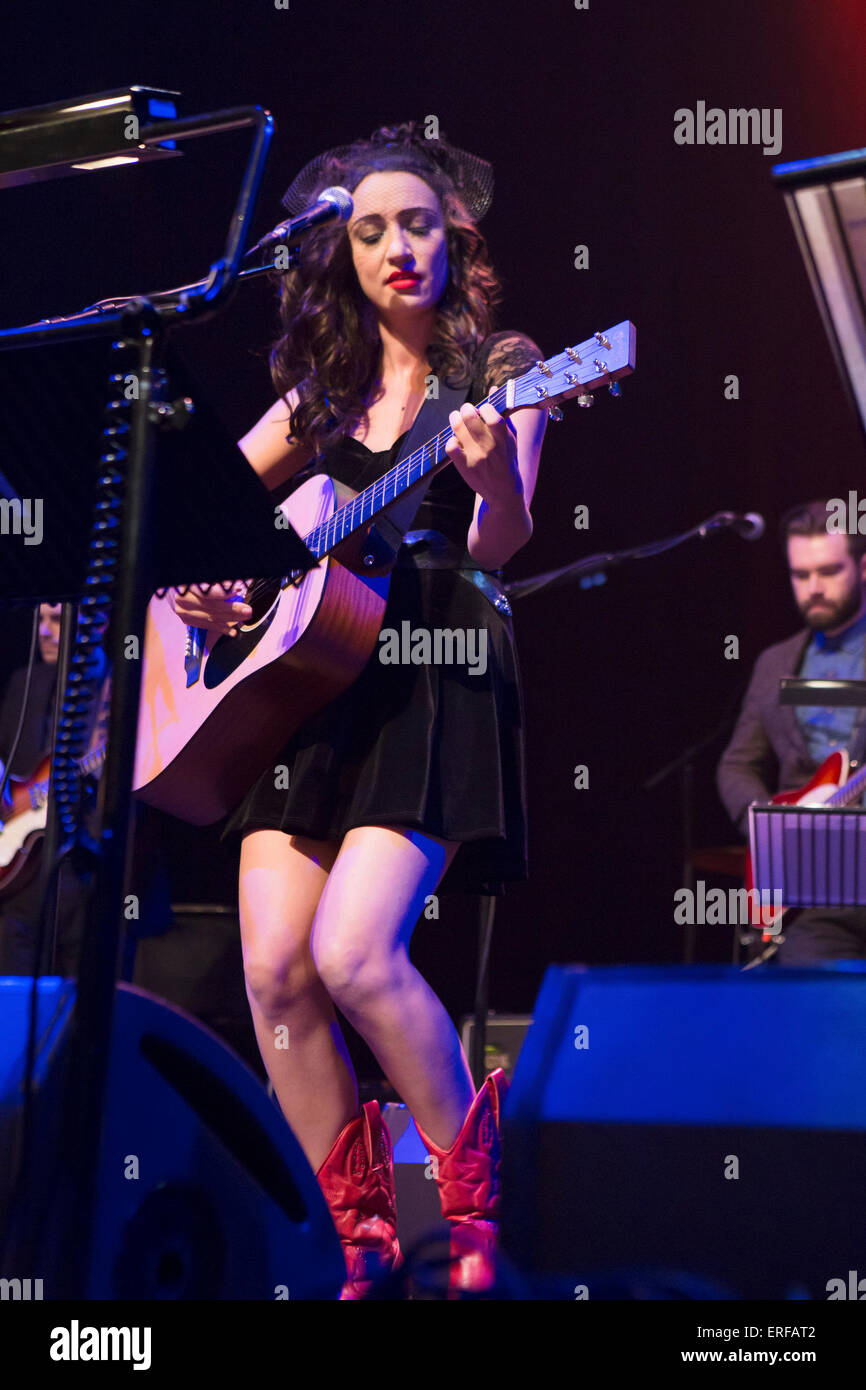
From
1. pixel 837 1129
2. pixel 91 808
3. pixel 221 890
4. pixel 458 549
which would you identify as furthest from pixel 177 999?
pixel 837 1129

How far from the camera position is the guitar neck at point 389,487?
2.35 metres

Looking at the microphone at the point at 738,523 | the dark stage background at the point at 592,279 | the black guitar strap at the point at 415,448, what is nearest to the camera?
the black guitar strap at the point at 415,448

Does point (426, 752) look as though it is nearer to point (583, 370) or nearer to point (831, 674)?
point (583, 370)

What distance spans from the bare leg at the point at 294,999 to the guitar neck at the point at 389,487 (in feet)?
1.74

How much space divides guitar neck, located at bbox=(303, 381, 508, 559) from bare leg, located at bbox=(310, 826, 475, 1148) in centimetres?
52

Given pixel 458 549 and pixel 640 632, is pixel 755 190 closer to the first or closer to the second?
pixel 640 632

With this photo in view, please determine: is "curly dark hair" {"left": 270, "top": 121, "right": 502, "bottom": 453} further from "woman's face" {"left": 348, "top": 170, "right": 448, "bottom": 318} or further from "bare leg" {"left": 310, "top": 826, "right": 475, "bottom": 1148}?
"bare leg" {"left": 310, "top": 826, "right": 475, "bottom": 1148}

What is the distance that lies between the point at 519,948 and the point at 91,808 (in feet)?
13.0

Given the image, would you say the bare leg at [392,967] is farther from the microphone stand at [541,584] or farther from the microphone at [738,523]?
the microphone at [738,523]

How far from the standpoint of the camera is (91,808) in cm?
160

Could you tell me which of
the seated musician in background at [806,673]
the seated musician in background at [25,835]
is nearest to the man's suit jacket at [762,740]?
the seated musician in background at [806,673]

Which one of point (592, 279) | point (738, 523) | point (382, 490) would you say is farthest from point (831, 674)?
point (382, 490)

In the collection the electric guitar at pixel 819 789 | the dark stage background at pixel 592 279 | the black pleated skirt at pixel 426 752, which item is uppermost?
the dark stage background at pixel 592 279

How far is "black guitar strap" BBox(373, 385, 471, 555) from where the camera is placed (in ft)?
7.97
